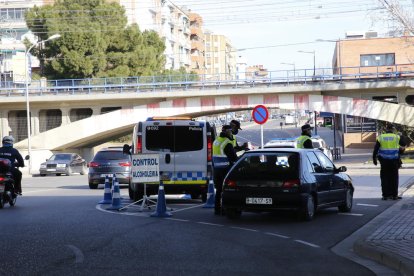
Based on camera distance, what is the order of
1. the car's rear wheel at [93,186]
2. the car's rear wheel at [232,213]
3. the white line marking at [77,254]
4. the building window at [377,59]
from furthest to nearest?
the building window at [377,59]
the car's rear wheel at [93,186]
the car's rear wheel at [232,213]
the white line marking at [77,254]

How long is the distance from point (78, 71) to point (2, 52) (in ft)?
56.3

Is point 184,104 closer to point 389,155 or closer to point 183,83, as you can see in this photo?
point 183,83

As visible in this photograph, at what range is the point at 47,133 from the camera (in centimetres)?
6406

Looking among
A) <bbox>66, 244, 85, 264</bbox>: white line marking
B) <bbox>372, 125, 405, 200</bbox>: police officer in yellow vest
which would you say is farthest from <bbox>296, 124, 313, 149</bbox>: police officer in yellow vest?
<bbox>66, 244, 85, 264</bbox>: white line marking

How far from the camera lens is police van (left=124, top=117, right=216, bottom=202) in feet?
68.2

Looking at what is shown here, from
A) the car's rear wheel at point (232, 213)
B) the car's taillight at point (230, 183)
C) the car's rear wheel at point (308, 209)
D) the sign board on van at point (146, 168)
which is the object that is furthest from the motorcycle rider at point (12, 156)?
the car's rear wheel at point (308, 209)

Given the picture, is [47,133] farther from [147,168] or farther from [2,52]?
[147,168]

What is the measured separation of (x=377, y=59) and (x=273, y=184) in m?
74.1

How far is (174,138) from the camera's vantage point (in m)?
21.2

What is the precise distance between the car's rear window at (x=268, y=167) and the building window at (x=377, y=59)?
72923 mm

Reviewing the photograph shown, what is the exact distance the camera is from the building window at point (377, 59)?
8644 centimetres

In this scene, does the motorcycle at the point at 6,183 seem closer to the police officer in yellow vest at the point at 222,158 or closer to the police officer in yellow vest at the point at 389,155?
the police officer in yellow vest at the point at 222,158

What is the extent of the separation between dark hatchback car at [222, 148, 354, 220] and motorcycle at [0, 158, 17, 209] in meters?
6.61

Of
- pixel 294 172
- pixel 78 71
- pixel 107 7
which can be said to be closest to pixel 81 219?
pixel 294 172
